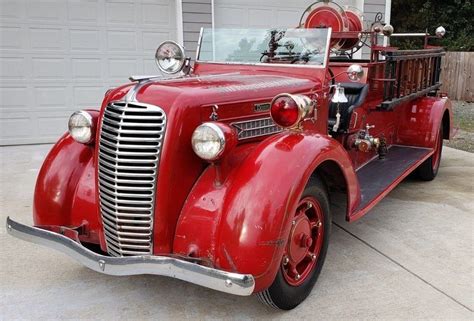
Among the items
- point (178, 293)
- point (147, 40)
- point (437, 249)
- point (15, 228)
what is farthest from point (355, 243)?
point (147, 40)

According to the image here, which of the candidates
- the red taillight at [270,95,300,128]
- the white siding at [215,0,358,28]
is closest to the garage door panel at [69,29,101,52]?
the white siding at [215,0,358,28]

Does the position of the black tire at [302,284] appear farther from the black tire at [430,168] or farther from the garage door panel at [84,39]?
the garage door panel at [84,39]

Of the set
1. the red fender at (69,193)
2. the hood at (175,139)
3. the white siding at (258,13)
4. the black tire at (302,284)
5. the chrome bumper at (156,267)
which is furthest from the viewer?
the white siding at (258,13)

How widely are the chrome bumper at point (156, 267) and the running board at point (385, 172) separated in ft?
4.31

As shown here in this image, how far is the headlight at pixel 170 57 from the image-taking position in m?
4.17

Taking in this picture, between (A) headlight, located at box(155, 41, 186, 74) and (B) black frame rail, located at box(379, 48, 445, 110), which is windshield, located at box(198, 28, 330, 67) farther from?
(B) black frame rail, located at box(379, 48, 445, 110)

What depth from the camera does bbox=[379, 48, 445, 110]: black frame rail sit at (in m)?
4.88

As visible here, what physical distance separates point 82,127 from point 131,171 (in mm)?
643

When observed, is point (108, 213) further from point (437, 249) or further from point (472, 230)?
point (472, 230)

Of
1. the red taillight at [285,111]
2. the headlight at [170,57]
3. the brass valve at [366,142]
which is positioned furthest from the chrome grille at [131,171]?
the brass valve at [366,142]

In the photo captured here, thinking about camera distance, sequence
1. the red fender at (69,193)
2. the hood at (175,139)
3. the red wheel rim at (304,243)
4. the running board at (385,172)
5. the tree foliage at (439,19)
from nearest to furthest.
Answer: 1. the hood at (175,139)
2. the red wheel rim at (304,243)
3. the red fender at (69,193)
4. the running board at (385,172)
5. the tree foliage at (439,19)

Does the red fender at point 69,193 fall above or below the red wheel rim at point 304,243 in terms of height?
above

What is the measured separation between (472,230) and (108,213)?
3.33 metres

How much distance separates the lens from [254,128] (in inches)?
131
